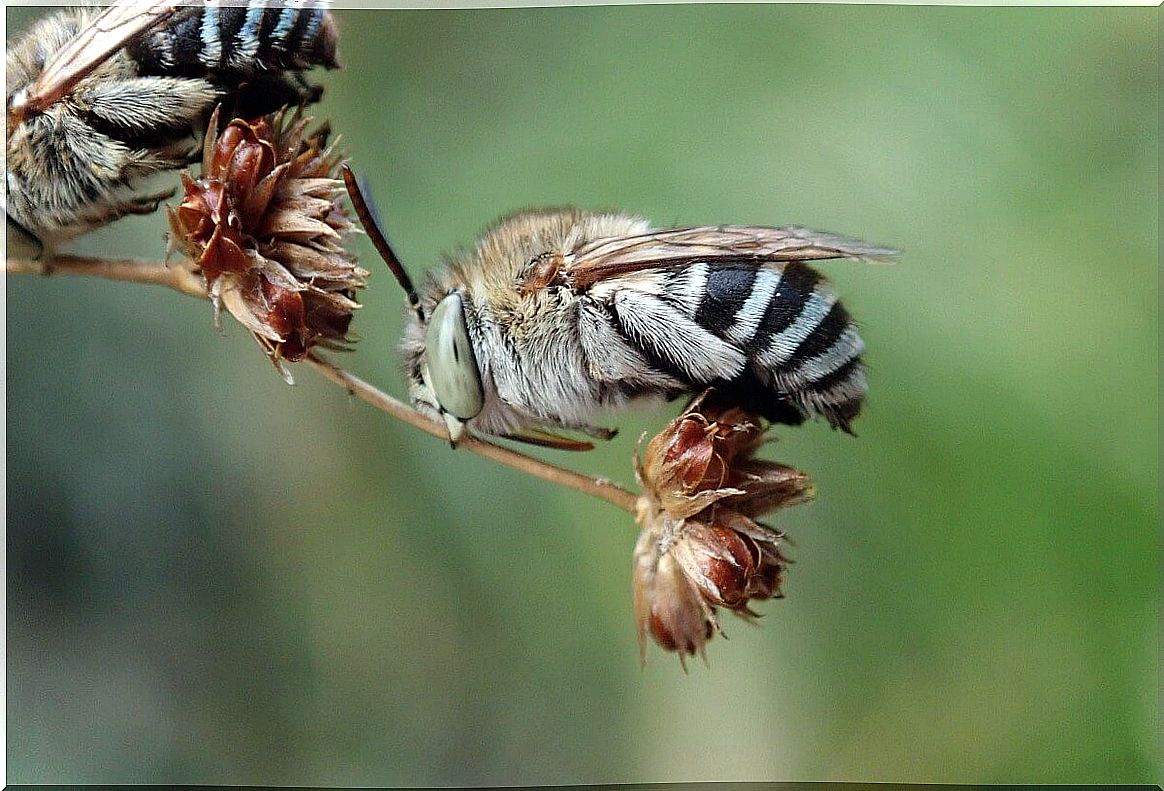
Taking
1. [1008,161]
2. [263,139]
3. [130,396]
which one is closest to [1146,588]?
[1008,161]

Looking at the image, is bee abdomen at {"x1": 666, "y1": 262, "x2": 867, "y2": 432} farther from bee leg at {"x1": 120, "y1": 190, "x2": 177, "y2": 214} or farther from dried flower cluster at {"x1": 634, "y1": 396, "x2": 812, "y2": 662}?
bee leg at {"x1": 120, "y1": 190, "x2": 177, "y2": 214}

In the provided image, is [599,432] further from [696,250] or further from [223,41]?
[223,41]

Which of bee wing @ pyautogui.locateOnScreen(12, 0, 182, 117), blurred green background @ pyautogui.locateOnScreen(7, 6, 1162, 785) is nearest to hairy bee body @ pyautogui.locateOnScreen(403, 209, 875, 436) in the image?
blurred green background @ pyautogui.locateOnScreen(7, 6, 1162, 785)

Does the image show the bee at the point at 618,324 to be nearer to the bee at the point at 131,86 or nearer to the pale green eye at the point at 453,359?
the pale green eye at the point at 453,359

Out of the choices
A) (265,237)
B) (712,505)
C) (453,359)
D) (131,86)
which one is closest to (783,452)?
(712,505)

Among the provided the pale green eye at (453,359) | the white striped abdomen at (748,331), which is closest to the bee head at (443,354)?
the pale green eye at (453,359)

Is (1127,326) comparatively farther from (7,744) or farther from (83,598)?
(7,744)
